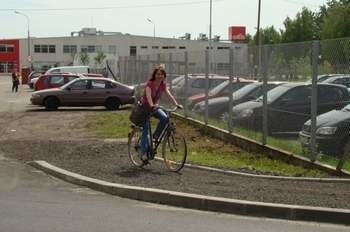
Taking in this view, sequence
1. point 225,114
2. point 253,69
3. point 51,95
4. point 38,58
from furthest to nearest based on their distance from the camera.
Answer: point 38,58
point 51,95
point 225,114
point 253,69

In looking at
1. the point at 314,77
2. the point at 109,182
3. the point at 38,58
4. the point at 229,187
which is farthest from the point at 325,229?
the point at 38,58

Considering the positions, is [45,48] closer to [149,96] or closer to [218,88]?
[218,88]

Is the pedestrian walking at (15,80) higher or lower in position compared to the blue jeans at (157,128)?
lower

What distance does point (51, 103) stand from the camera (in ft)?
97.7

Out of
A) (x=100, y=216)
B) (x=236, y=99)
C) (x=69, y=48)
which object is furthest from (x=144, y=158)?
(x=69, y=48)

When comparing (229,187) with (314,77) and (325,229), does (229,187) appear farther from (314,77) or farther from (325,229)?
(314,77)

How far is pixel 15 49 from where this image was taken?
455 feet

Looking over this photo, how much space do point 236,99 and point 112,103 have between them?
14.5 metres

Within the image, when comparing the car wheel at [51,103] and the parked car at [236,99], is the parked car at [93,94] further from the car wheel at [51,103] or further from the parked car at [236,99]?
the parked car at [236,99]

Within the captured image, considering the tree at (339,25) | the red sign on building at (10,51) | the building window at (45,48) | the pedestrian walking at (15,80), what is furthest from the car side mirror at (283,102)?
the red sign on building at (10,51)

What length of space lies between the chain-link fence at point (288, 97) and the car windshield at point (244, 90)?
1cm

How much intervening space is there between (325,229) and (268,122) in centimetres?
680

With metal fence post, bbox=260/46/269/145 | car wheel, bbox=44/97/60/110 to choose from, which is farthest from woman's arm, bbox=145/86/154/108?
car wheel, bbox=44/97/60/110

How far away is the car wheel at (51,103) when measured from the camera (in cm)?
2964
